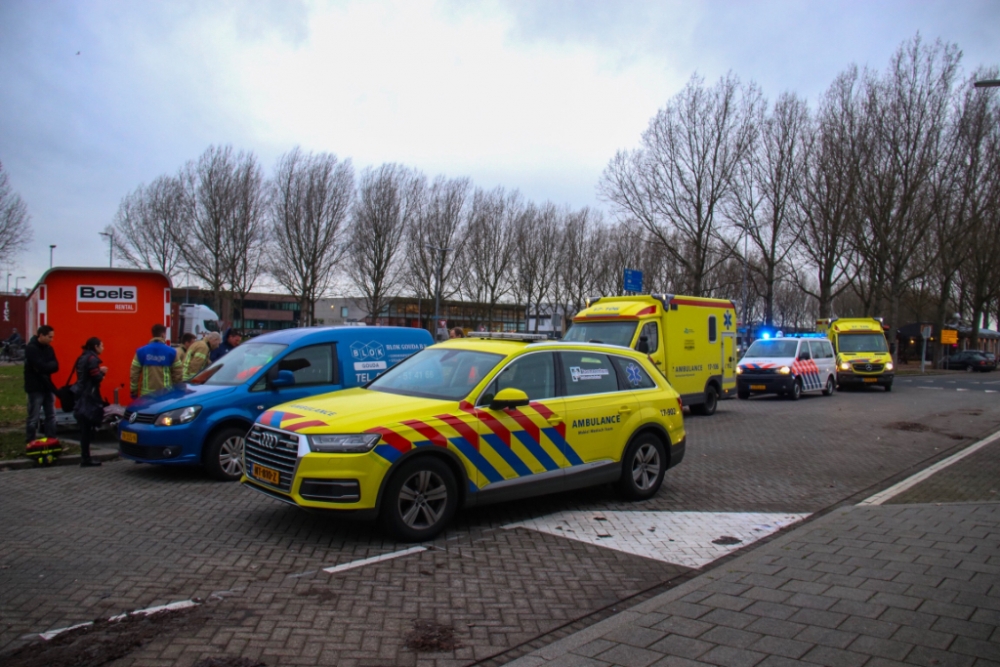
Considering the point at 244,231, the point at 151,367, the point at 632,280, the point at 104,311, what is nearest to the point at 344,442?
the point at 151,367

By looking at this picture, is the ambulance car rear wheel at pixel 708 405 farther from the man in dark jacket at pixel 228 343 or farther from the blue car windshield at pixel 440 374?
the blue car windshield at pixel 440 374

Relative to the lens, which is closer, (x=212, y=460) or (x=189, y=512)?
(x=189, y=512)

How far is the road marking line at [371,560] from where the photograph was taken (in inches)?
203

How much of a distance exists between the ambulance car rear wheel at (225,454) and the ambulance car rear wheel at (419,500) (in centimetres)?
351

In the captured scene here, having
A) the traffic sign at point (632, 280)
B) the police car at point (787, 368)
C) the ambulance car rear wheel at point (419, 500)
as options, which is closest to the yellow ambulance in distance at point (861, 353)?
the police car at point (787, 368)

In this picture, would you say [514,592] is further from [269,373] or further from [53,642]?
[269,373]

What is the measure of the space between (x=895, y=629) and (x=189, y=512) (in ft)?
19.3

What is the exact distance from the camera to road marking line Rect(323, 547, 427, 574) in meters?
5.14

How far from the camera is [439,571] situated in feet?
16.9

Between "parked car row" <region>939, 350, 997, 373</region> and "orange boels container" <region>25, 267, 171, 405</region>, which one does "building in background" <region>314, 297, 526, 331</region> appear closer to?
"parked car row" <region>939, 350, 997, 373</region>

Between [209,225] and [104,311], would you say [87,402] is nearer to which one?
[104,311]

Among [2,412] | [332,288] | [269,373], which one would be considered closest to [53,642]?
[269,373]

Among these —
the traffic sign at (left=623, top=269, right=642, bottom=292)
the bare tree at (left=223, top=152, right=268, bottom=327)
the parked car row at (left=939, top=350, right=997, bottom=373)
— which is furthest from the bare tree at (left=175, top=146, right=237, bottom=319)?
the parked car row at (left=939, top=350, right=997, bottom=373)

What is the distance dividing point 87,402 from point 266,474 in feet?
15.2
